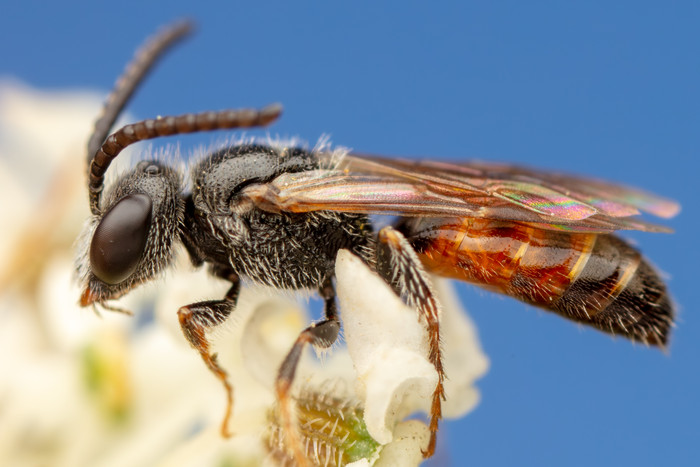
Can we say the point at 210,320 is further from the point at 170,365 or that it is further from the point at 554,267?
the point at 554,267

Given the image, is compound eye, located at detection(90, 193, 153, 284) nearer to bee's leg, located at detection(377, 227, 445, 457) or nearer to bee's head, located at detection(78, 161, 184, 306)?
bee's head, located at detection(78, 161, 184, 306)

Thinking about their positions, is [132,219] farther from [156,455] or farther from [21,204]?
[21,204]

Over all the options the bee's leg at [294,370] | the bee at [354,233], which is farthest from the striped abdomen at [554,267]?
the bee's leg at [294,370]

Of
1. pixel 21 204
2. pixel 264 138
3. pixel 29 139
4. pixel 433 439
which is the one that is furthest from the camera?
pixel 29 139

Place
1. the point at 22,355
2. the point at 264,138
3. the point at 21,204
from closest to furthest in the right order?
the point at 264,138, the point at 22,355, the point at 21,204

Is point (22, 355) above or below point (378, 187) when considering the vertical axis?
below

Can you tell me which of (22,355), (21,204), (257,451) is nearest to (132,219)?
(257,451)

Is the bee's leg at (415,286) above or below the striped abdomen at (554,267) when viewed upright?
below

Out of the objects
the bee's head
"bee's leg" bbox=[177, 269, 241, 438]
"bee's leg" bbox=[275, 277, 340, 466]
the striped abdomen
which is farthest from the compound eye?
the striped abdomen

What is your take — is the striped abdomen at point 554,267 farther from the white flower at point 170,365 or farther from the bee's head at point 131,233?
the bee's head at point 131,233
